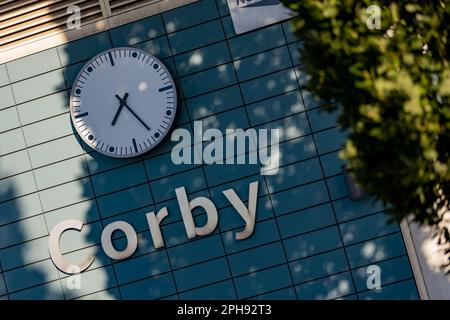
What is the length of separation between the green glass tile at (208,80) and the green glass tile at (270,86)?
0.79ft

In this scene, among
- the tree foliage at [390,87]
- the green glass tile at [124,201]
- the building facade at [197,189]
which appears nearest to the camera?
the tree foliage at [390,87]

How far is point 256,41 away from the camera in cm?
1353

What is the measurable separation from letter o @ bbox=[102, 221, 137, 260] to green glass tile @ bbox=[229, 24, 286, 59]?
2469mm

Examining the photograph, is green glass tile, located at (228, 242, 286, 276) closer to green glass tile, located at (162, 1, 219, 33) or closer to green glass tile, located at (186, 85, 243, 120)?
green glass tile, located at (186, 85, 243, 120)

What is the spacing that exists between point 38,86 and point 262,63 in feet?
9.32

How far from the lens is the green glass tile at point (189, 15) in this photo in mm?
13609

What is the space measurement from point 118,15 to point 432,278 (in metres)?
4.99

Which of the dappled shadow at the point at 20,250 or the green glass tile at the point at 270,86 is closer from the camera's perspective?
the green glass tile at the point at 270,86

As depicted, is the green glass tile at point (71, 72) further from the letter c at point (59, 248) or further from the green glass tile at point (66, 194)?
the letter c at point (59, 248)

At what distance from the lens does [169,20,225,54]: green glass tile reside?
1359cm

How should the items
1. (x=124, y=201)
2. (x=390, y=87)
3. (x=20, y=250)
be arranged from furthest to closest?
(x=20, y=250)
(x=124, y=201)
(x=390, y=87)

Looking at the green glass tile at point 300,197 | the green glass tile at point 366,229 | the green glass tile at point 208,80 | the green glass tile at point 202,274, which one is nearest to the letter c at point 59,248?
the green glass tile at point 202,274

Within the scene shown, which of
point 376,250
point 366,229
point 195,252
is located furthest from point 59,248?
point 376,250

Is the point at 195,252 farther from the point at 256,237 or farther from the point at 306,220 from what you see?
the point at 306,220
